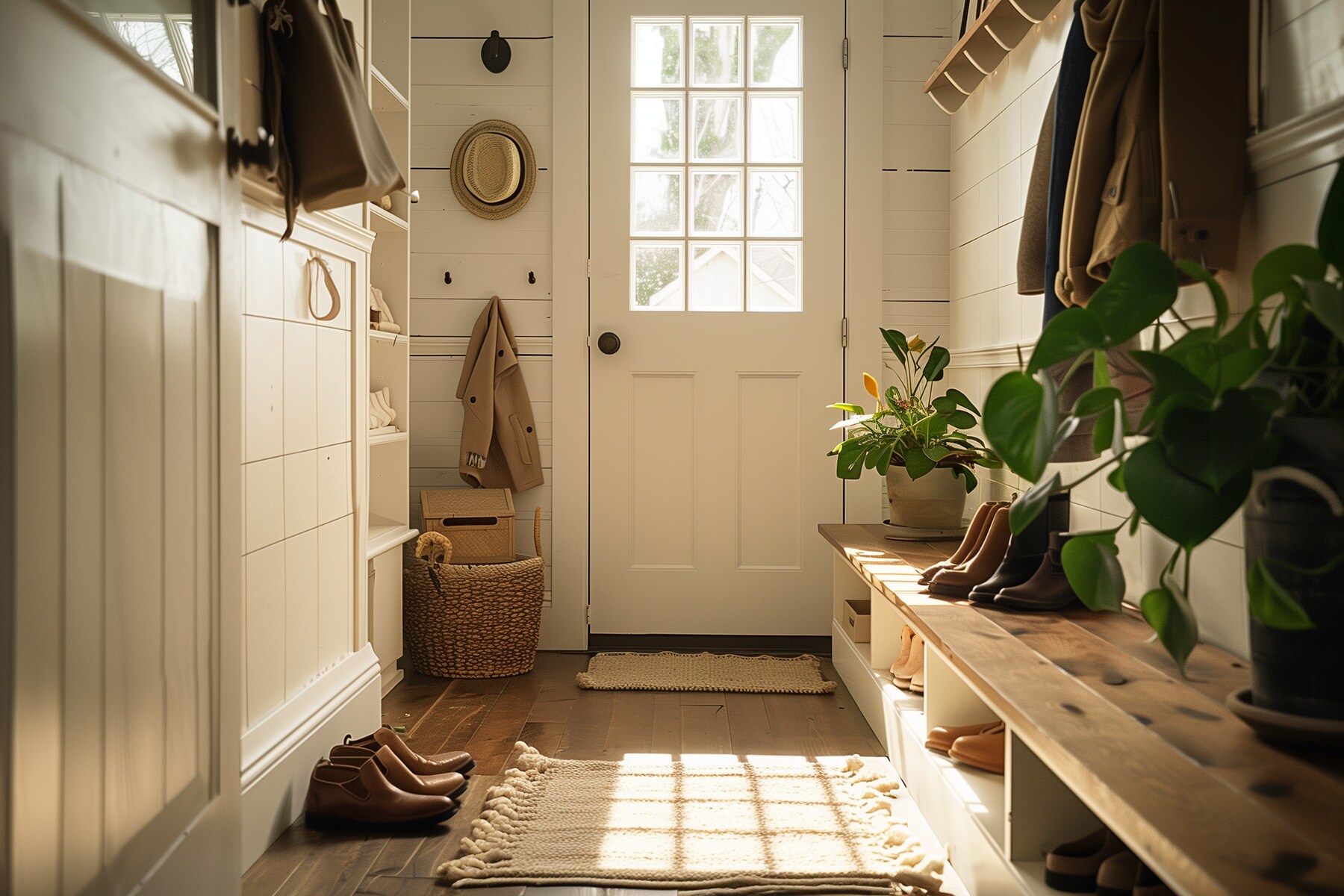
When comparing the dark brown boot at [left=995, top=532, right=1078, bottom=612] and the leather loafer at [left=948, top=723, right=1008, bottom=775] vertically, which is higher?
the dark brown boot at [left=995, top=532, right=1078, bottom=612]

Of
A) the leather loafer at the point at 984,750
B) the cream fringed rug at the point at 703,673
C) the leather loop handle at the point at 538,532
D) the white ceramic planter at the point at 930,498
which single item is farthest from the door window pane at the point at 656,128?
the leather loafer at the point at 984,750

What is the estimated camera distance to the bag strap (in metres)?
2.18

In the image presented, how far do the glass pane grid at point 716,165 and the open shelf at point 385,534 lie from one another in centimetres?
107

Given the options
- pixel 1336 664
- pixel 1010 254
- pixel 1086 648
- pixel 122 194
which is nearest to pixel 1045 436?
pixel 1336 664

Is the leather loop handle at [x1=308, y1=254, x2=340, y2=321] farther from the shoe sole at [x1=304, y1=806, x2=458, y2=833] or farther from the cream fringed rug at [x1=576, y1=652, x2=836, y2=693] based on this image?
the cream fringed rug at [x1=576, y1=652, x2=836, y2=693]

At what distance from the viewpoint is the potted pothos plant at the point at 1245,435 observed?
1.02 meters

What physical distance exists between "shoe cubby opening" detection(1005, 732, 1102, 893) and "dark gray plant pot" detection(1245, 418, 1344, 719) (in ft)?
1.27

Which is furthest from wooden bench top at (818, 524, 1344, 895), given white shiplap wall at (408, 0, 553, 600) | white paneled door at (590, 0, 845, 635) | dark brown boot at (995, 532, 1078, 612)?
white shiplap wall at (408, 0, 553, 600)

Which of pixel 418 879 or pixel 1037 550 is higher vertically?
pixel 1037 550

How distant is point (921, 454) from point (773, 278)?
978 mm

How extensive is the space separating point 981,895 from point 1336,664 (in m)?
0.73

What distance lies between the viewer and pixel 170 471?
48.9 inches

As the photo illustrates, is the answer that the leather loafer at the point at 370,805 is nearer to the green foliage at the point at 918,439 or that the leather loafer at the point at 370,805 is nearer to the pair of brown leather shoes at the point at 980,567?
the pair of brown leather shoes at the point at 980,567

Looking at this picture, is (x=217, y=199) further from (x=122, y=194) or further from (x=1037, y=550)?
(x=1037, y=550)
